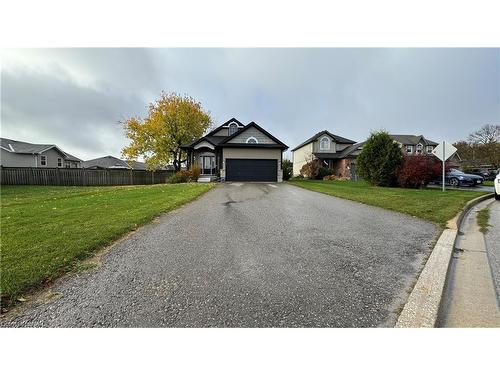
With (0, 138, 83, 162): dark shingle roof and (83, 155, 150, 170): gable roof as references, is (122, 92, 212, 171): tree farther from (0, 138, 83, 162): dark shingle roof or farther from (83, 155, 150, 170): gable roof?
(83, 155, 150, 170): gable roof

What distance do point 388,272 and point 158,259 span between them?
340cm

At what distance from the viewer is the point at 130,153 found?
28.6 m

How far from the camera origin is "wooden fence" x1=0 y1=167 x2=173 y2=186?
21.8 meters

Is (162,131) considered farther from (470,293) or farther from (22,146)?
(470,293)

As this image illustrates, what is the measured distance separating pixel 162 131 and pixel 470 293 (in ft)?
98.8

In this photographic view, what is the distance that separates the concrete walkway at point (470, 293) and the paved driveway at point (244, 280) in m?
0.41

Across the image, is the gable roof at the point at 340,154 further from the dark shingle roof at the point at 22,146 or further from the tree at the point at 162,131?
the dark shingle roof at the point at 22,146

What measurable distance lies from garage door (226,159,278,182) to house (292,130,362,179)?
41.2 feet

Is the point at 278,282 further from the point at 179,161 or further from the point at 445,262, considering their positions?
the point at 179,161

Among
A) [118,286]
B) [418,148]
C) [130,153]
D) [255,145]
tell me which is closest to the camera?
[118,286]

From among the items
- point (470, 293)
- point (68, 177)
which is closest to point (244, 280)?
point (470, 293)

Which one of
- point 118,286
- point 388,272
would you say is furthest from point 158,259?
point 388,272

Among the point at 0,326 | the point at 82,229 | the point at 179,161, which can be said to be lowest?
the point at 0,326

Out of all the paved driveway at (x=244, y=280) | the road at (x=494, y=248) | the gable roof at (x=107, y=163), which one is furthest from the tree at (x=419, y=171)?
the gable roof at (x=107, y=163)
